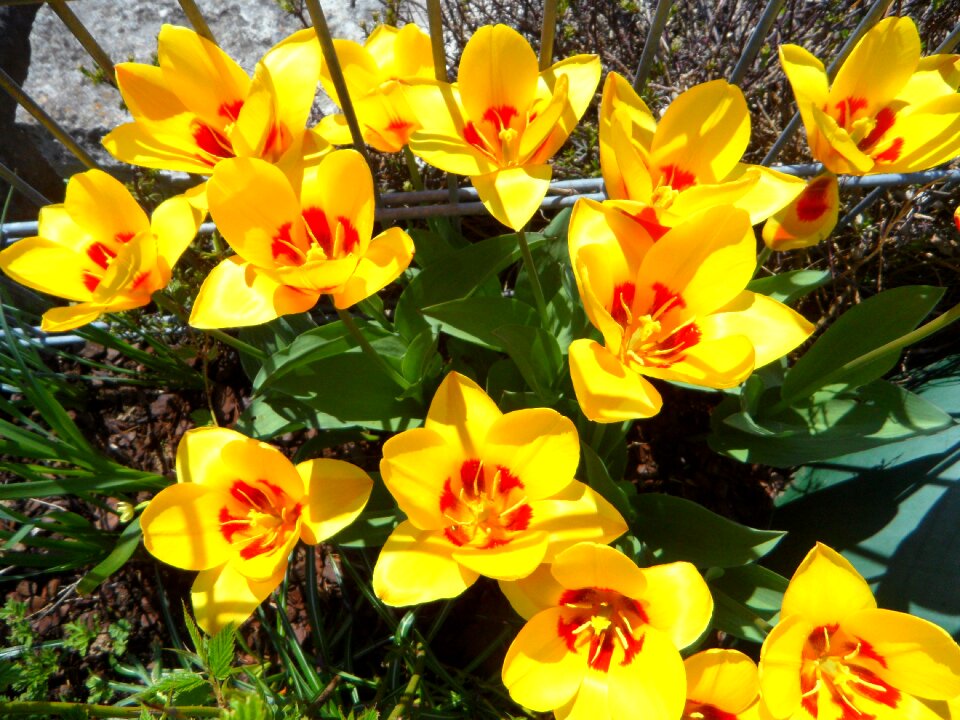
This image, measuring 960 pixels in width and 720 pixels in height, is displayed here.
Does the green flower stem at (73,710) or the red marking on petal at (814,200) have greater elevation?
the red marking on petal at (814,200)

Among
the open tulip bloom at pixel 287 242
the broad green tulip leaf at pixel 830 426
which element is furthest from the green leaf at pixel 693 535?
the open tulip bloom at pixel 287 242

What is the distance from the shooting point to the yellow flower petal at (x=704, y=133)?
1.20m

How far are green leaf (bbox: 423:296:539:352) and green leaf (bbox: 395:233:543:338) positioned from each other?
90 mm

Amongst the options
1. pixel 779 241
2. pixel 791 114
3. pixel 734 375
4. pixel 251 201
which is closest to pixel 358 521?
pixel 251 201

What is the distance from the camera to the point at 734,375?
3.33 feet

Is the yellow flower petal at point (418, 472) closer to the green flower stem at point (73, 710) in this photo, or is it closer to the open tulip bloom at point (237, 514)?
the open tulip bloom at point (237, 514)

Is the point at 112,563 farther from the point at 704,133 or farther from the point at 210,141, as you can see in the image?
the point at 704,133

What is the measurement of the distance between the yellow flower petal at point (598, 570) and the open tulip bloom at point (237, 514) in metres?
0.38

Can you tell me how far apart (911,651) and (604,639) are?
50 cm

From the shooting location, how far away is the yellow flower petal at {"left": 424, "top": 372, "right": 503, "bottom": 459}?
1169mm

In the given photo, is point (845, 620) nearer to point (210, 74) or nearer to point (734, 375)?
point (734, 375)

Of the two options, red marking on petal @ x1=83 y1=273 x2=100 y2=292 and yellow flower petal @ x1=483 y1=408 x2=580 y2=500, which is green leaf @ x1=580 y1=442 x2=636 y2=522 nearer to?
yellow flower petal @ x1=483 y1=408 x2=580 y2=500

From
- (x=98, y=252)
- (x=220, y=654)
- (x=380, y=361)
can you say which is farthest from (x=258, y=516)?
(x=98, y=252)

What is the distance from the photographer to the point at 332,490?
121 centimetres
